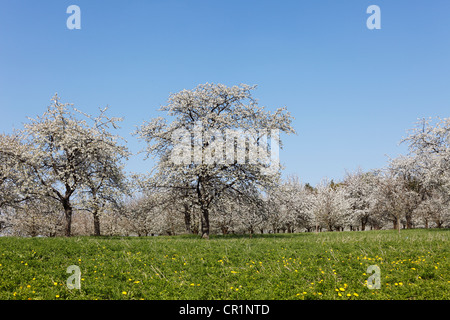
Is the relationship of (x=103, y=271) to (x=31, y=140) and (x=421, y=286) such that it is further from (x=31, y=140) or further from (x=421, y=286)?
(x=31, y=140)

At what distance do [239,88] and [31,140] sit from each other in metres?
19.3

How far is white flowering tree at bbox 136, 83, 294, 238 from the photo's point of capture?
24.8 meters

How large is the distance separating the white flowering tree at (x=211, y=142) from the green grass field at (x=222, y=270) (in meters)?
8.64

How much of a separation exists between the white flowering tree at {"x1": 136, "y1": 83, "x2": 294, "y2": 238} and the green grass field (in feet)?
28.3

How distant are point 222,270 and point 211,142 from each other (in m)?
14.1

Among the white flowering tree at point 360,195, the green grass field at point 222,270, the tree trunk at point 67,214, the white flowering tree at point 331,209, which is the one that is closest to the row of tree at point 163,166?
the tree trunk at point 67,214

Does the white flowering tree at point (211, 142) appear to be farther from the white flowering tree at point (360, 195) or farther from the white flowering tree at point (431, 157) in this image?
the white flowering tree at point (360, 195)

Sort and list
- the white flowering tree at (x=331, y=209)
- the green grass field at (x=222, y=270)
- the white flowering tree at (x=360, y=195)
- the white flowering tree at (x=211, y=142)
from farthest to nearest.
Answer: the white flowering tree at (x=360, y=195) → the white flowering tree at (x=331, y=209) → the white flowering tree at (x=211, y=142) → the green grass field at (x=222, y=270)

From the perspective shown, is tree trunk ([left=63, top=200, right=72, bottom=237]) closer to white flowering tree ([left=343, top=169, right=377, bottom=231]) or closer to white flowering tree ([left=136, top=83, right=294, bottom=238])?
white flowering tree ([left=136, top=83, right=294, bottom=238])

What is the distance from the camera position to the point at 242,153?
24844 millimetres

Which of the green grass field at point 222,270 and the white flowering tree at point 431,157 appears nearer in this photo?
the green grass field at point 222,270

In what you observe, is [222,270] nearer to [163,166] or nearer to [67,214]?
[163,166]

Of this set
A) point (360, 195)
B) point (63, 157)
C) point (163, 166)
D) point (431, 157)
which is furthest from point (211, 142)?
point (360, 195)

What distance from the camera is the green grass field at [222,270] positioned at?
10.9 metres
